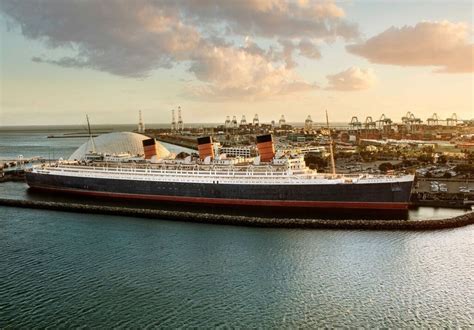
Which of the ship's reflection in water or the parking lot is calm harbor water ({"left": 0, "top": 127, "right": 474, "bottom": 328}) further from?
the parking lot

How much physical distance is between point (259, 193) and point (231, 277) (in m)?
9.30

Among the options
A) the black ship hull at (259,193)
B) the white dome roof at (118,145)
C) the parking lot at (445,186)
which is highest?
the white dome roof at (118,145)

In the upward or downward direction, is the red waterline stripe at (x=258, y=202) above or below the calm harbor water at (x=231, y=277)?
above

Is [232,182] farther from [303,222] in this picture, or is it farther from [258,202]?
[303,222]

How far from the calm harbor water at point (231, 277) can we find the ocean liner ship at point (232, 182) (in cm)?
385

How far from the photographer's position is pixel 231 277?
1329cm

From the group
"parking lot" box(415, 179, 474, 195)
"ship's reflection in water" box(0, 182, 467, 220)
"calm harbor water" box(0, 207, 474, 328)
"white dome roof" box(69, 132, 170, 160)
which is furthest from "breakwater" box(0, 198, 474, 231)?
"white dome roof" box(69, 132, 170, 160)

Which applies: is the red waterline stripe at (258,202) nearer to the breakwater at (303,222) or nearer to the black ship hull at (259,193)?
the black ship hull at (259,193)

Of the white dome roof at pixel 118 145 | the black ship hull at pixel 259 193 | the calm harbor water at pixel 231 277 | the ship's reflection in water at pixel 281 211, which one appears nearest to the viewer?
the calm harbor water at pixel 231 277

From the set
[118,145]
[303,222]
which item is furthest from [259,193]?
[118,145]

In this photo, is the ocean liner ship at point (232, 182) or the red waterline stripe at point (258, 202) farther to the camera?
the ocean liner ship at point (232, 182)

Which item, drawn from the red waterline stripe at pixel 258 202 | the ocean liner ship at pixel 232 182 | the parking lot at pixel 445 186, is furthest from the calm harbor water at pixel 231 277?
the parking lot at pixel 445 186

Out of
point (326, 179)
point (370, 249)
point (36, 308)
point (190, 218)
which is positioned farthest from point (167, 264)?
point (326, 179)

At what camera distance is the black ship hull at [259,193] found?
2083cm
